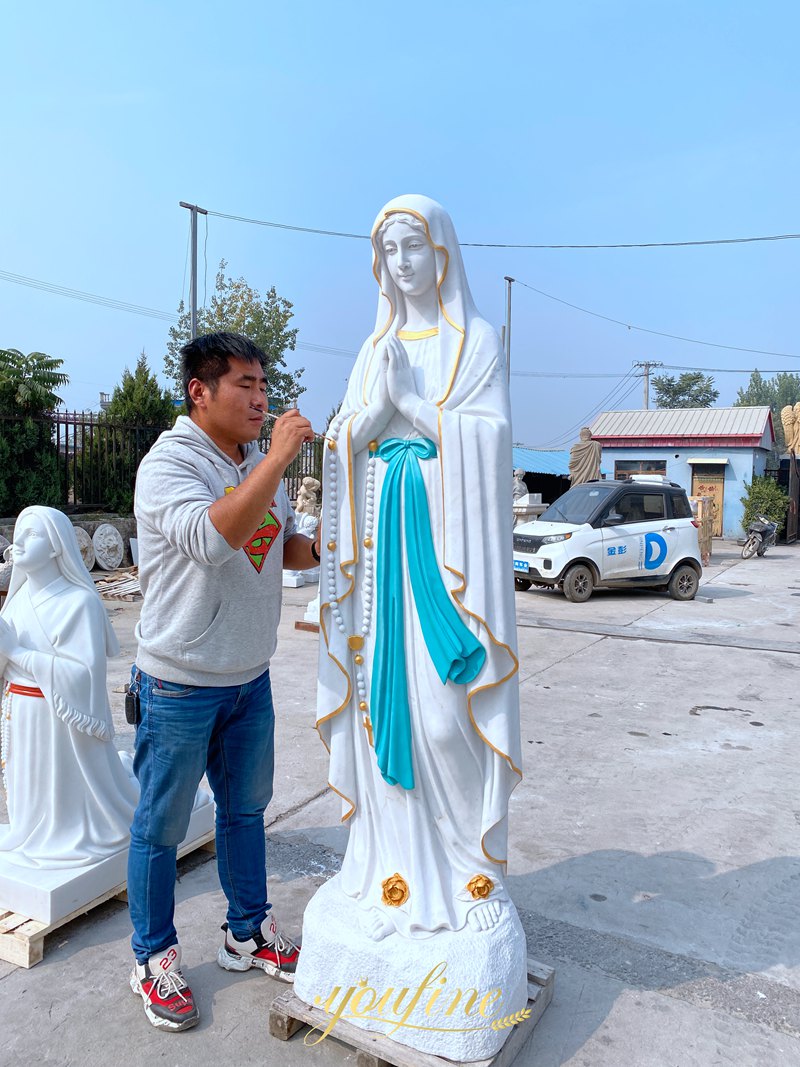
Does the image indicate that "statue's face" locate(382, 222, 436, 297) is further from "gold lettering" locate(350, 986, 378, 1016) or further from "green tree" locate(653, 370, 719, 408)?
"green tree" locate(653, 370, 719, 408)

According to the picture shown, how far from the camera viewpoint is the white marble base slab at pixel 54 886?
9.21ft

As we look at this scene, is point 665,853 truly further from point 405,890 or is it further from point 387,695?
point 387,695

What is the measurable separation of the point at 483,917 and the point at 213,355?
1823mm

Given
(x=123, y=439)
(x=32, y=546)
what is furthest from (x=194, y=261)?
(x=32, y=546)

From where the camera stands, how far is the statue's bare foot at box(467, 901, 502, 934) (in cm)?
234

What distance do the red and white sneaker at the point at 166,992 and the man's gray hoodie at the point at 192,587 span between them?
35.1 inches

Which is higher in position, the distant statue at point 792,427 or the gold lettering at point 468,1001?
the distant statue at point 792,427

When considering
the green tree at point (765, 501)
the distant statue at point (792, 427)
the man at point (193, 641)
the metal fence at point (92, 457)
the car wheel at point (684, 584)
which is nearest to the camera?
the man at point (193, 641)

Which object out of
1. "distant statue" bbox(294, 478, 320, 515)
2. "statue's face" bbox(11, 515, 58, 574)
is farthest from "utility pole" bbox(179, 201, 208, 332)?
"statue's face" bbox(11, 515, 58, 574)

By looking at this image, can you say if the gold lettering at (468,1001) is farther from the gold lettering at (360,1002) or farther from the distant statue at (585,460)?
the distant statue at (585,460)

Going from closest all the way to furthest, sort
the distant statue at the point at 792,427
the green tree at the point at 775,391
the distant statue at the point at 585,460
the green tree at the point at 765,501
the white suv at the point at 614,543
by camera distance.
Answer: the white suv at the point at 614,543 → the distant statue at the point at 585,460 → the green tree at the point at 765,501 → the distant statue at the point at 792,427 → the green tree at the point at 775,391

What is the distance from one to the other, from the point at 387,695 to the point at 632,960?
1400mm

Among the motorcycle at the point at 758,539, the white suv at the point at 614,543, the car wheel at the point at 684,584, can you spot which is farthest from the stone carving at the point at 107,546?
the motorcycle at the point at 758,539

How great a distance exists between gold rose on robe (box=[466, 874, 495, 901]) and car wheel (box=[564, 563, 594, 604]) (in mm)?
→ 8481
